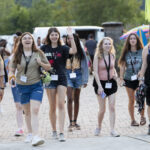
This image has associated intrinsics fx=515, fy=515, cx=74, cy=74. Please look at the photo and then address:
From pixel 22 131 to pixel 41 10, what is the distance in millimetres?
66506

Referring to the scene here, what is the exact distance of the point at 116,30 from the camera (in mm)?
23516

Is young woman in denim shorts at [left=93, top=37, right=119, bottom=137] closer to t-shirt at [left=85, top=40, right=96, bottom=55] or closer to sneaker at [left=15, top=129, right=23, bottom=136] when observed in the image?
sneaker at [left=15, top=129, right=23, bottom=136]

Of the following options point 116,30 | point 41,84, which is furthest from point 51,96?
point 116,30

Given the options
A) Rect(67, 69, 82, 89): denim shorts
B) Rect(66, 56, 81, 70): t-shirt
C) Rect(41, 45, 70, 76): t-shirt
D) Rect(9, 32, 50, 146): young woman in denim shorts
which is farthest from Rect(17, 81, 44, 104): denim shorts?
Rect(66, 56, 81, 70): t-shirt

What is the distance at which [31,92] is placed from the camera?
7871 millimetres

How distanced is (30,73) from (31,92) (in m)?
0.29

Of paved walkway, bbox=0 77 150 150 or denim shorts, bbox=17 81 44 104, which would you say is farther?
paved walkway, bbox=0 77 150 150

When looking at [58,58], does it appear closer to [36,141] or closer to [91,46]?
[36,141]

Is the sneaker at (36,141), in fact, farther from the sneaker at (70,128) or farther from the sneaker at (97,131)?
the sneaker at (70,128)

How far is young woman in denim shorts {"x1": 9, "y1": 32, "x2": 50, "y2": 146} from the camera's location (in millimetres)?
7750

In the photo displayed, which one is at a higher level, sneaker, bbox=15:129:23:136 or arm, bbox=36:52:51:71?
arm, bbox=36:52:51:71

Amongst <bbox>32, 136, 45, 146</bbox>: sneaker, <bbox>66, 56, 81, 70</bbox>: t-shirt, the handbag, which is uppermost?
<bbox>66, 56, 81, 70</bbox>: t-shirt

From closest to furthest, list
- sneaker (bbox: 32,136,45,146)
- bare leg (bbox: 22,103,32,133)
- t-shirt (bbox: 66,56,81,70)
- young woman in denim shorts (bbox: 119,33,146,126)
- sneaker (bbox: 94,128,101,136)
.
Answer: sneaker (bbox: 32,136,45,146) → bare leg (bbox: 22,103,32,133) → sneaker (bbox: 94,128,101,136) → t-shirt (bbox: 66,56,81,70) → young woman in denim shorts (bbox: 119,33,146,126)

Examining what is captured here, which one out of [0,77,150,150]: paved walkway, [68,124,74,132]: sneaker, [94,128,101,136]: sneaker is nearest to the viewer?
[0,77,150,150]: paved walkway
